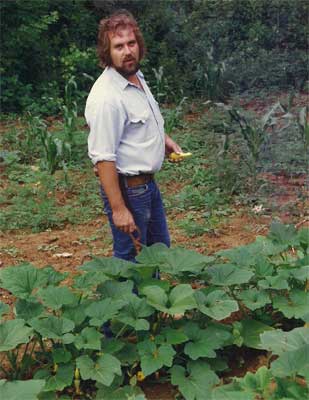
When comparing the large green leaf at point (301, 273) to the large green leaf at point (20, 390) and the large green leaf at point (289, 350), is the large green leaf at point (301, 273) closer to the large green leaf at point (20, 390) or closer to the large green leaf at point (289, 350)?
the large green leaf at point (289, 350)

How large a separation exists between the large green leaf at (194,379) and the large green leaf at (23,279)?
2.45ft

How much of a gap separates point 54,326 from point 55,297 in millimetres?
162

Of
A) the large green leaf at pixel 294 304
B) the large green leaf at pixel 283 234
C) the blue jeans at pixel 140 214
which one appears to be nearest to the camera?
the large green leaf at pixel 294 304

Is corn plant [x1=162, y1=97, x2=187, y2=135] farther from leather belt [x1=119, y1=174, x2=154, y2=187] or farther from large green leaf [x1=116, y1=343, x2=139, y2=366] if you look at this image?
large green leaf [x1=116, y1=343, x2=139, y2=366]

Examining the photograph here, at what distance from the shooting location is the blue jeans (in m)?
3.89

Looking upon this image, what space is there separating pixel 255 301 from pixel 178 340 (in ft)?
1.59

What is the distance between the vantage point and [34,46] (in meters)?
10.7

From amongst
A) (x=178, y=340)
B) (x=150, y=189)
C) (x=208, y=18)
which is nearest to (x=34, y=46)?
(x=208, y=18)

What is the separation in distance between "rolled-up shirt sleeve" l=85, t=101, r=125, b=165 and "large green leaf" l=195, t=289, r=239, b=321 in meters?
0.79

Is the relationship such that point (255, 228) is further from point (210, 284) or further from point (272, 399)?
point (272, 399)

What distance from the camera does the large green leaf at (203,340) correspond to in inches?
136

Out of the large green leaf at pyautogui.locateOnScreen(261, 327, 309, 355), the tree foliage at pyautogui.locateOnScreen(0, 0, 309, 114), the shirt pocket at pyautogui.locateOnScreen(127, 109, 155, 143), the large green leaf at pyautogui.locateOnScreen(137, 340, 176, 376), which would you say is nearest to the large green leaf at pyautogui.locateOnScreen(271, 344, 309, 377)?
the large green leaf at pyautogui.locateOnScreen(261, 327, 309, 355)

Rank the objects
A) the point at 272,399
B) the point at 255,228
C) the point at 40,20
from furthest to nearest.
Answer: the point at 40,20, the point at 255,228, the point at 272,399

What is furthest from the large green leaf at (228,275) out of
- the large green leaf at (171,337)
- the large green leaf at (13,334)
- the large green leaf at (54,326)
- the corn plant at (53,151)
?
the corn plant at (53,151)
